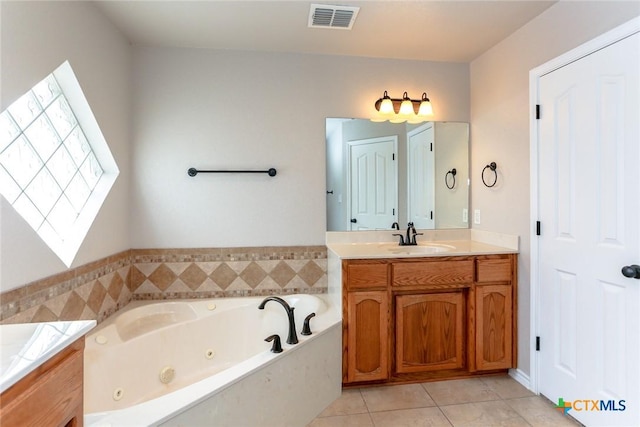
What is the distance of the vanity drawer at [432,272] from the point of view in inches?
91.2

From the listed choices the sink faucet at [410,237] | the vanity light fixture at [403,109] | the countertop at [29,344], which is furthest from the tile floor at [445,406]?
the vanity light fixture at [403,109]

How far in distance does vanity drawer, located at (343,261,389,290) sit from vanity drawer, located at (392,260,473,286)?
0.08 m

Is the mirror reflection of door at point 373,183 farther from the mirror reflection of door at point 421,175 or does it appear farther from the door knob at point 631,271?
the door knob at point 631,271

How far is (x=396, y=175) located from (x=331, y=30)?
123 cm

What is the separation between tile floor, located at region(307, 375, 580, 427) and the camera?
1980 mm

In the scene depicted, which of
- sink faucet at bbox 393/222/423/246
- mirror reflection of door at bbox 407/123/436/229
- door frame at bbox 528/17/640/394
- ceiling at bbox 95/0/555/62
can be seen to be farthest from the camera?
mirror reflection of door at bbox 407/123/436/229

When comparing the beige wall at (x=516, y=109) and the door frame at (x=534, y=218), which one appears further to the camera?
the door frame at (x=534, y=218)

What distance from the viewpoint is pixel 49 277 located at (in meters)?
1.70

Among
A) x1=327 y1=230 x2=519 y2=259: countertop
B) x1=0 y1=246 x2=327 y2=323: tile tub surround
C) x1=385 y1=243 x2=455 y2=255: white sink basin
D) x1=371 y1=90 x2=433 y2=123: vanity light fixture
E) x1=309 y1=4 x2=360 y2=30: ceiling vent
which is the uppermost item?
x1=309 y1=4 x2=360 y2=30: ceiling vent

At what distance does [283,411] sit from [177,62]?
2.57 meters

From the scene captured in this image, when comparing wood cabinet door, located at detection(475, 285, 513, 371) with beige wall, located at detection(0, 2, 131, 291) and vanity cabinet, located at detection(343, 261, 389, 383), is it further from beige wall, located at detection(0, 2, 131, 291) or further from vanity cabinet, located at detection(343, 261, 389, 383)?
beige wall, located at detection(0, 2, 131, 291)

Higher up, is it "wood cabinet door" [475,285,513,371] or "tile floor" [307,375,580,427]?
"wood cabinet door" [475,285,513,371]

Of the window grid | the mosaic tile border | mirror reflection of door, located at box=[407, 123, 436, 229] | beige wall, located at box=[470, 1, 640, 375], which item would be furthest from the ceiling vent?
the mosaic tile border

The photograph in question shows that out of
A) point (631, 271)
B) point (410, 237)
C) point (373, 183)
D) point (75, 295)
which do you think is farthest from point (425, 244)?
point (75, 295)
